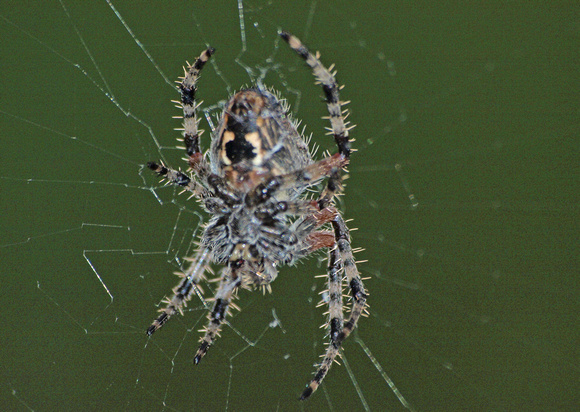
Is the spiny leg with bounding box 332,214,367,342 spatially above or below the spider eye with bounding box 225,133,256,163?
below

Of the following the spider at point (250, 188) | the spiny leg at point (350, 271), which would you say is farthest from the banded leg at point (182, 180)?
the spiny leg at point (350, 271)

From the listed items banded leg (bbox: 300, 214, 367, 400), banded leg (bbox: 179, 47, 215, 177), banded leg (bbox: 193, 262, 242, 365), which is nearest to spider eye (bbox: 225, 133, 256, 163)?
banded leg (bbox: 179, 47, 215, 177)

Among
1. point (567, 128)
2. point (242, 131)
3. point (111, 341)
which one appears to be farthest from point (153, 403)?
point (567, 128)

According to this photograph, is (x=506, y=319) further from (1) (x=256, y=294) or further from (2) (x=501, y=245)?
(1) (x=256, y=294)

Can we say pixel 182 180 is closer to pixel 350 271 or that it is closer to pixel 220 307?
pixel 220 307

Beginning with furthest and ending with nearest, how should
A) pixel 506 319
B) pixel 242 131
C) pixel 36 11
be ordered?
pixel 506 319 < pixel 36 11 < pixel 242 131

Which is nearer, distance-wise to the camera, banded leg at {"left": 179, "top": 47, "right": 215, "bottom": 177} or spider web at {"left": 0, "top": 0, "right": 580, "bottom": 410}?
banded leg at {"left": 179, "top": 47, "right": 215, "bottom": 177}

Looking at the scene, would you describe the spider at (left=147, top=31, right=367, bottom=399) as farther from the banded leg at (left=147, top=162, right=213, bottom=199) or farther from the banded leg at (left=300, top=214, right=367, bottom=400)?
the banded leg at (left=300, top=214, right=367, bottom=400)
